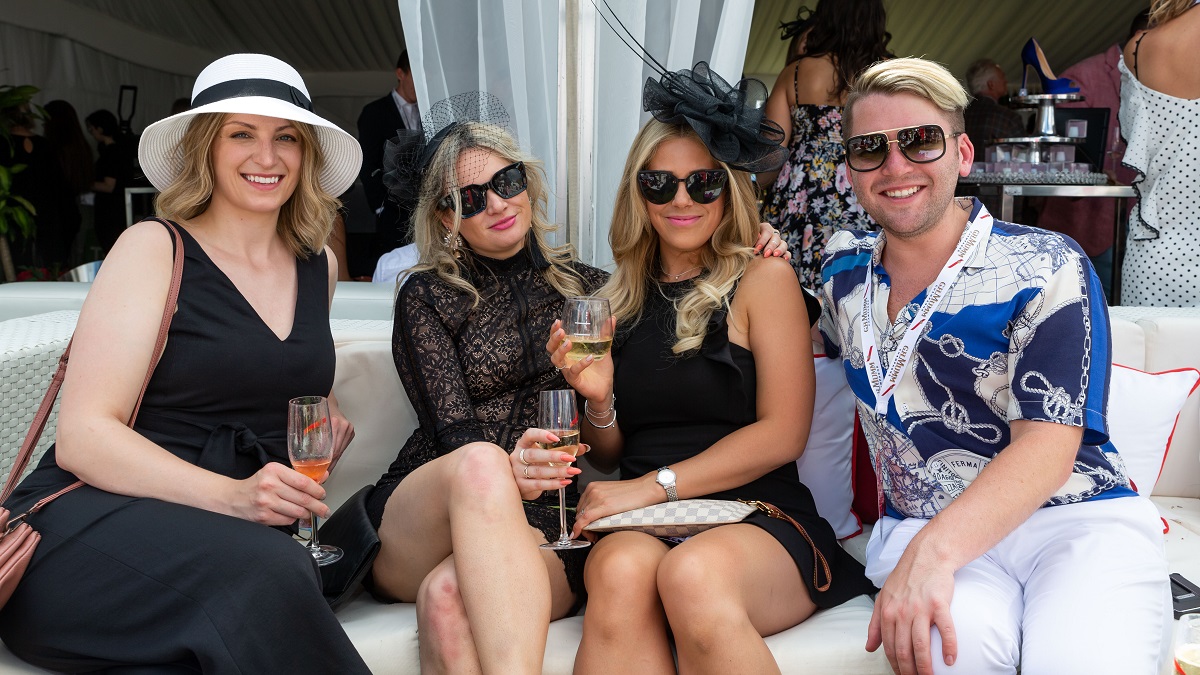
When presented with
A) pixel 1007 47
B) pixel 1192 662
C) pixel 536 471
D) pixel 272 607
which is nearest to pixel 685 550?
pixel 536 471

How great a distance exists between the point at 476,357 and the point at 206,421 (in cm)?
76

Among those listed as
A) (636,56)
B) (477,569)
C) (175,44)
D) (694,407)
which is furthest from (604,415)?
(175,44)

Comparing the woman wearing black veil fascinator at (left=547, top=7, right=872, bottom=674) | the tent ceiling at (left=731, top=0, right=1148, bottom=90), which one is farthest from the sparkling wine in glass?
the tent ceiling at (left=731, top=0, right=1148, bottom=90)

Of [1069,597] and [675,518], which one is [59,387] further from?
[1069,597]

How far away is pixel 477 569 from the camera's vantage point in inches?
87.0

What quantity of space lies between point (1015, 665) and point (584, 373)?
1223 mm

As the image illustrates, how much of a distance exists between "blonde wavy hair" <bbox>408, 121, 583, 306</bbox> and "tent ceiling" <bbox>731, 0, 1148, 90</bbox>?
8149 mm

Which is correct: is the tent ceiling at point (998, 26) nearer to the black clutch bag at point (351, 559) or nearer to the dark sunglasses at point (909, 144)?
the dark sunglasses at point (909, 144)

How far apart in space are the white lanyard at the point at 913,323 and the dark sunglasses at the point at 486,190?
1089 millimetres

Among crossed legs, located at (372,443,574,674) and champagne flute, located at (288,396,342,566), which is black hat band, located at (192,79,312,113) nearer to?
champagne flute, located at (288,396,342,566)

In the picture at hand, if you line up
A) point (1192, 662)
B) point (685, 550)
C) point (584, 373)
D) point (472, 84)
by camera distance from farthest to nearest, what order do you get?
point (472, 84)
point (584, 373)
point (685, 550)
point (1192, 662)

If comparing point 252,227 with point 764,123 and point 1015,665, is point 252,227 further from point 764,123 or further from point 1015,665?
point 1015,665

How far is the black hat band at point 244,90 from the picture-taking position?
257 cm

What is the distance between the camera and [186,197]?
8.64ft
